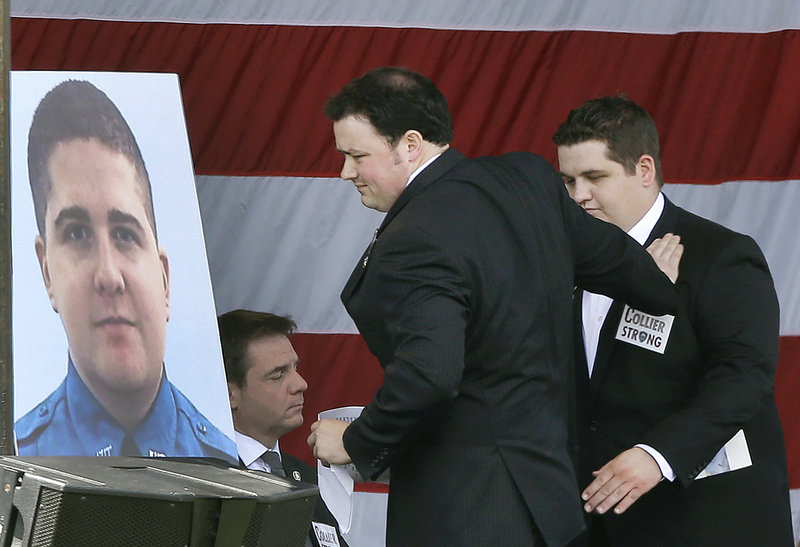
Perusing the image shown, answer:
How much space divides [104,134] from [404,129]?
2.09ft

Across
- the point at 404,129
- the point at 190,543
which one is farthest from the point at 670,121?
the point at 190,543

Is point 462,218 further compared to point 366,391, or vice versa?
point 366,391

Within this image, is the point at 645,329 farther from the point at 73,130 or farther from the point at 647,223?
the point at 73,130

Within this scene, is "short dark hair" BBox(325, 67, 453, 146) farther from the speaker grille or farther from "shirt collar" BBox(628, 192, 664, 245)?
the speaker grille

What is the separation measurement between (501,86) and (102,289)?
134cm

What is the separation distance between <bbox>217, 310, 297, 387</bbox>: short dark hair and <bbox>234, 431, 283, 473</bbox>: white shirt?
4.7 inches

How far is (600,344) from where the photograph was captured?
2113 mm

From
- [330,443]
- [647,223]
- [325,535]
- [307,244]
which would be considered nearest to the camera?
[330,443]

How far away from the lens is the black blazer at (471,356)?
1707 millimetres

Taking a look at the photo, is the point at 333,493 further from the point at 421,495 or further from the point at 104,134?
the point at 104,134

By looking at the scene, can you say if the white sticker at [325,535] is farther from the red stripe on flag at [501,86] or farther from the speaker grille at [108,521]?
the red stripe on flag at [501,86]

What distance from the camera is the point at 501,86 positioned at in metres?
3.04

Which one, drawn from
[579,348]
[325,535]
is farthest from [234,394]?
[579,348]

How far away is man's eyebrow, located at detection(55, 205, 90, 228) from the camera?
2039mm
